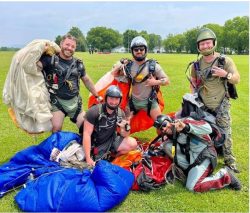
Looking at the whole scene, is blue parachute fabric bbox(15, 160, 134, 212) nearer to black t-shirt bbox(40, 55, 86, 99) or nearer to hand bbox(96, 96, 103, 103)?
black t-shirt bbox(40, 55, 86, 99)

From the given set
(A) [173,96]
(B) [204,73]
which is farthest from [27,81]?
(A) [173,96]

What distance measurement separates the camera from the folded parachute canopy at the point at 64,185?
4184 millimetres

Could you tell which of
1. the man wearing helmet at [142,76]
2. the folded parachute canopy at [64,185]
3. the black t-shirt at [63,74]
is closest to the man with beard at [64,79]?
the black t-shirt at [63,74]

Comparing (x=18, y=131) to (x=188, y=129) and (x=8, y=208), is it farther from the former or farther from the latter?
(x=188, y=129)

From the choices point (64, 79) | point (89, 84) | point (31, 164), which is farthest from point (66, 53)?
point (31, 164)

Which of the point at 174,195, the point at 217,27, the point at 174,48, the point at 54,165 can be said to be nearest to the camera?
the point at 174,195

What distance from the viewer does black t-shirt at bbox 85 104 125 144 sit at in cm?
523

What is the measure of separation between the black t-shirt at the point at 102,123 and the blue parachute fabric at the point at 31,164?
0.46 metres

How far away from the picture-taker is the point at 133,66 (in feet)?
20.0

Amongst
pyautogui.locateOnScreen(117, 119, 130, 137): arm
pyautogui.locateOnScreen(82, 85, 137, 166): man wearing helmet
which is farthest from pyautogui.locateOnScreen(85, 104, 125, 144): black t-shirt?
pyautogui.locateOnScreen(117, 119, 130, 137): arm

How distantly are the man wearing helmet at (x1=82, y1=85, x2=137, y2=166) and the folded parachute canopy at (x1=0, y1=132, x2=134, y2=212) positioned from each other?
59cm

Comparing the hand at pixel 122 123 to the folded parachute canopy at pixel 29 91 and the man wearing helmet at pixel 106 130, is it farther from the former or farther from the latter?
the folded parachute canopy at pixel 29 91

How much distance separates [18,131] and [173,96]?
22.0ft

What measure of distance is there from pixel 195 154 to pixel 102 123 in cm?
154
